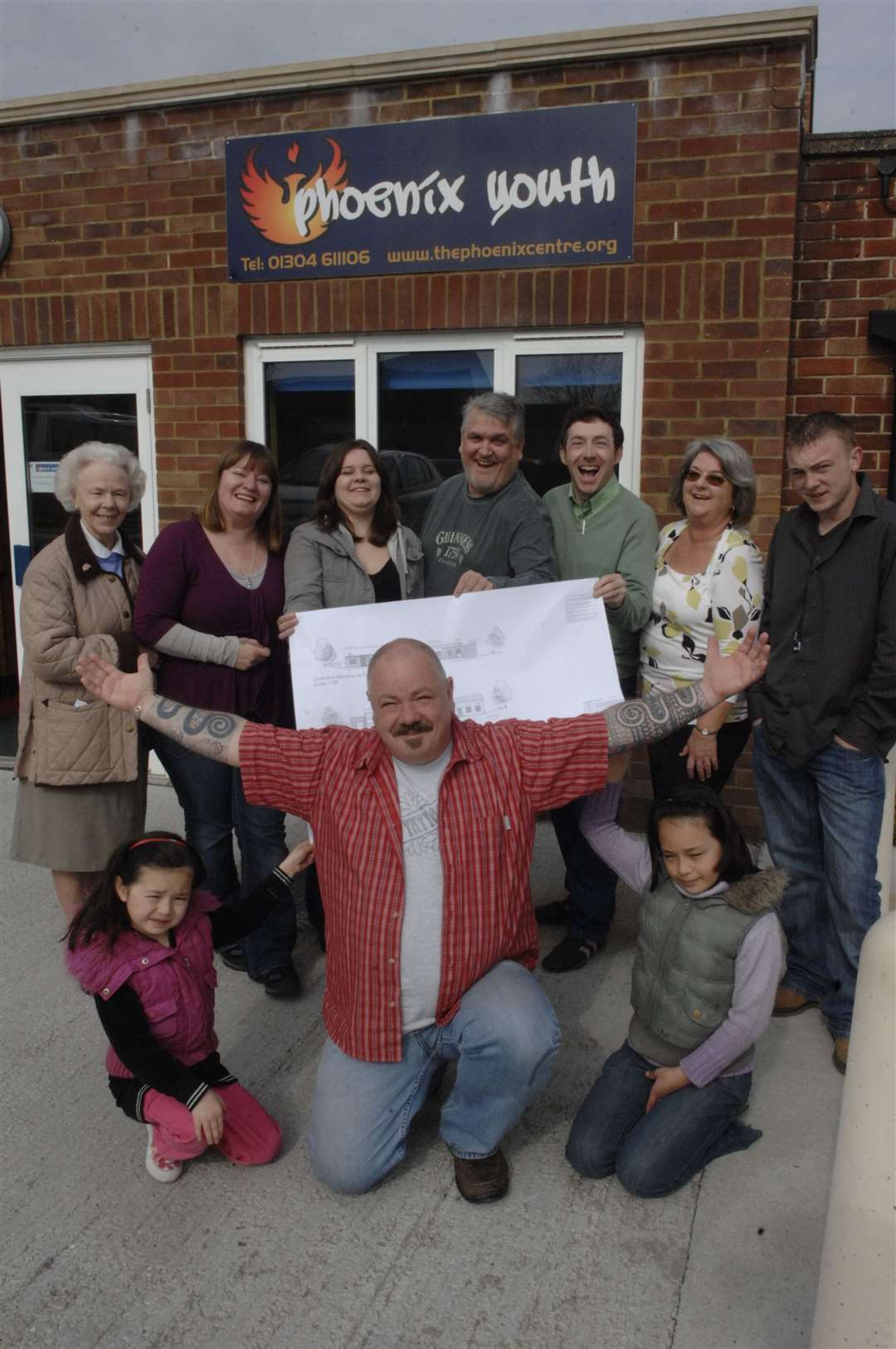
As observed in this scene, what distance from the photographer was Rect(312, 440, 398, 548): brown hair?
3.52m

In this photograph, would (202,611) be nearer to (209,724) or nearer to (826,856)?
(209,724)

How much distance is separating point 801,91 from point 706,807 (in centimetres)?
345

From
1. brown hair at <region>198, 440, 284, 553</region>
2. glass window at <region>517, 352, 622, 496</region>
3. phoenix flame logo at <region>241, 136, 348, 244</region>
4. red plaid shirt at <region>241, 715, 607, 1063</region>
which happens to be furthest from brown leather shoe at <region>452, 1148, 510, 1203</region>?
phoenix flame logo at <region>241, 136, 348, 244</region>

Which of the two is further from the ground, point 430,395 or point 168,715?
point 430,395

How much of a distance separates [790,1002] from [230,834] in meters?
2.00

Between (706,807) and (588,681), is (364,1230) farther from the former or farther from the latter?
(588,681)

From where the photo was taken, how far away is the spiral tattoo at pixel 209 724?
281 centimetres

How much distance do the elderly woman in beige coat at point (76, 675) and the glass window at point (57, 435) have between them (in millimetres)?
2360

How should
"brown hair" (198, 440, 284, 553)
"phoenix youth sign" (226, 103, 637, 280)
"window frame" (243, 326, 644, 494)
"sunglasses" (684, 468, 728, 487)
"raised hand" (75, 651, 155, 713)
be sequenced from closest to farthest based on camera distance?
Answer: "raised hand" (75, 651, 155, 713), "sunglasses" (684, 468, 728, 487), "brown hair" (198, 440, 284, 553), "phoenix youth sign" (226, 103, 637, 280), "window frame" (243, 326, 644, 494)

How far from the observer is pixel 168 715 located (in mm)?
2836

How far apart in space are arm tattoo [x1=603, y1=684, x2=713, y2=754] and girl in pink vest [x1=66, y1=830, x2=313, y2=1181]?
3.88 feet

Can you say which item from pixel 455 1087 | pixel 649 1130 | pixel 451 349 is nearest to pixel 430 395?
pixel 451 349

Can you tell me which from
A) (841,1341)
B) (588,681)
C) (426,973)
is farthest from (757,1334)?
(588,681)

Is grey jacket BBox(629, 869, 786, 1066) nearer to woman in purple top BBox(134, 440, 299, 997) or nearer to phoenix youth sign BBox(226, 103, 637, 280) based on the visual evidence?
woman in purple top BBox(134, 440, 299, 997)
